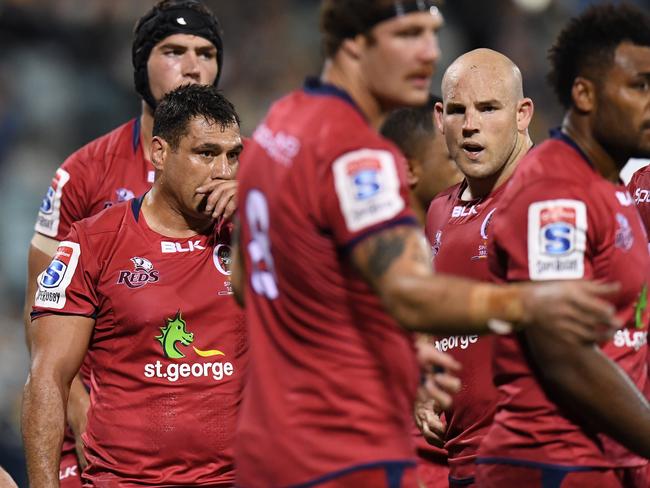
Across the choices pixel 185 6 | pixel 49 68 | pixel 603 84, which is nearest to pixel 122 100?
pixel 49 68

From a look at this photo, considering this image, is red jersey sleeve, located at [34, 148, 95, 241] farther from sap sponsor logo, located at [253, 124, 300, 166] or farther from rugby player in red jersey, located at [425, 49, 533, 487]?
sap sponsor logo, located at [253, 124, 300, 166]

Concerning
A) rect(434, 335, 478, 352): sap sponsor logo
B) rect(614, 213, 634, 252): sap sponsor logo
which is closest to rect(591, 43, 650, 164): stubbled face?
rect(614, 213, 634, 252): sap sponsor logo

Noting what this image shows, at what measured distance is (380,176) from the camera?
3.31 m

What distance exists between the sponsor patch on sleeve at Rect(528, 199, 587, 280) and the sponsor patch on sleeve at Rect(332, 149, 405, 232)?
0.71 metres

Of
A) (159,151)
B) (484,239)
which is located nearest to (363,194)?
(484,239)

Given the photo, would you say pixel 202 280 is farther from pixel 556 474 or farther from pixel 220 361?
pixel 556 474

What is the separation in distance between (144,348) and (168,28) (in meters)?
2.35

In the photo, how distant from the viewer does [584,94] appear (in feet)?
13.4

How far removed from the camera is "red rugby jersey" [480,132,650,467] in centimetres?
384

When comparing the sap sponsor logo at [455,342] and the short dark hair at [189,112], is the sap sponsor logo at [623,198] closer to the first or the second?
the sap sponsor logo at [455,342]

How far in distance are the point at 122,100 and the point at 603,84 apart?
9.70 metres

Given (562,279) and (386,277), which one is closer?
(386,277)

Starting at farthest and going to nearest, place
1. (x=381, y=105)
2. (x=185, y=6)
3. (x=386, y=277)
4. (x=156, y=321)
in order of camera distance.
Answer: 1. (x=185, y=6)
2. (x=156, y=321)
3. (x=381, y=105)
4. (x=386, y=277)

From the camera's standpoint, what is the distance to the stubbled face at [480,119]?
17.9ft
